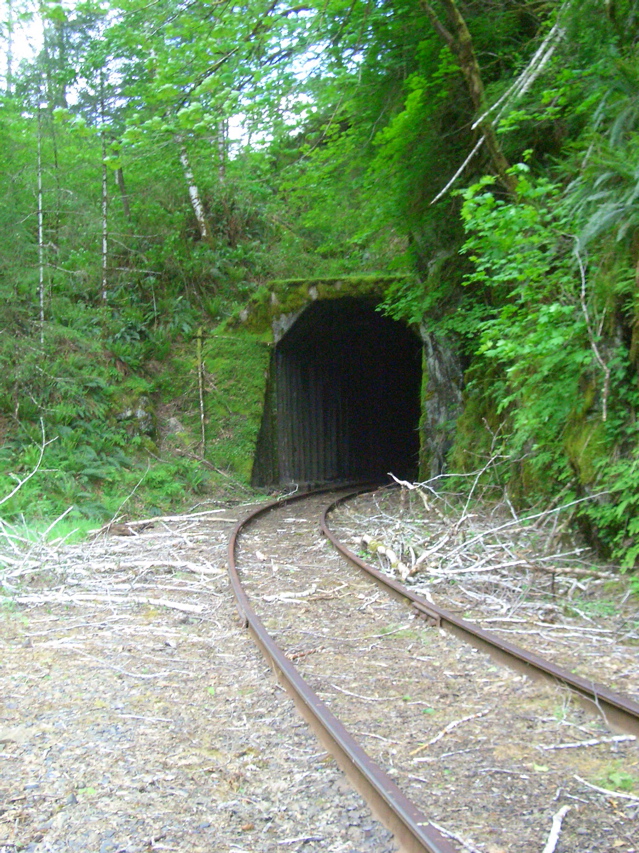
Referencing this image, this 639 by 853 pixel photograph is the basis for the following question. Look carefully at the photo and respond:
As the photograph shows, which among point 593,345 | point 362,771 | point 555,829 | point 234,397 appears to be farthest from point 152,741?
point 234,397

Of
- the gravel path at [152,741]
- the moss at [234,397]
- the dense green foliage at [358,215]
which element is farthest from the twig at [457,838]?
the moss at [234,397]

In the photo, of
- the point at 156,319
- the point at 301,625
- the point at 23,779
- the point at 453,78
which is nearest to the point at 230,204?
the point at 156,319

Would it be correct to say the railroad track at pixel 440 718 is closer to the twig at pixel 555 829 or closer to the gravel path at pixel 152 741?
the twig at pixel 555 829

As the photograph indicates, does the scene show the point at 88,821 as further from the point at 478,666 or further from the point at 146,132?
the point at 146,132

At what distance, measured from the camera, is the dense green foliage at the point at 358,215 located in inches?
255

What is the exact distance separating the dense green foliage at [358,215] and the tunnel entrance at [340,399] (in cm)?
160

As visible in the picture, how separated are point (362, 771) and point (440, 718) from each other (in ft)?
3.19

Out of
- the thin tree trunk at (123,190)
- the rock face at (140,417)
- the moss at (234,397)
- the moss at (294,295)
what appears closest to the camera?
the rock face at (140,417)

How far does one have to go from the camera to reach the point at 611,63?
267 inches

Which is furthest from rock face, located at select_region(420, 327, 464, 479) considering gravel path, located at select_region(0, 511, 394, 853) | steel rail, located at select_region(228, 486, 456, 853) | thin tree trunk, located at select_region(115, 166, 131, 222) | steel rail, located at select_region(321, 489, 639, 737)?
thin tree trunk, located at select_region(115, 166, 131, 222)

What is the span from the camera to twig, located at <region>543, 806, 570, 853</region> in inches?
98.3

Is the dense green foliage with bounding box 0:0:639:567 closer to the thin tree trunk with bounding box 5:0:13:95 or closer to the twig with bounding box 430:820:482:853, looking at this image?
the thin tree trunk with bounding box 5:0:13:95

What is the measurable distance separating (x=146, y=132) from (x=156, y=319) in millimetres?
10121

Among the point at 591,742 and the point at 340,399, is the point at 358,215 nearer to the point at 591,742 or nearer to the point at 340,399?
the point at 340,399
